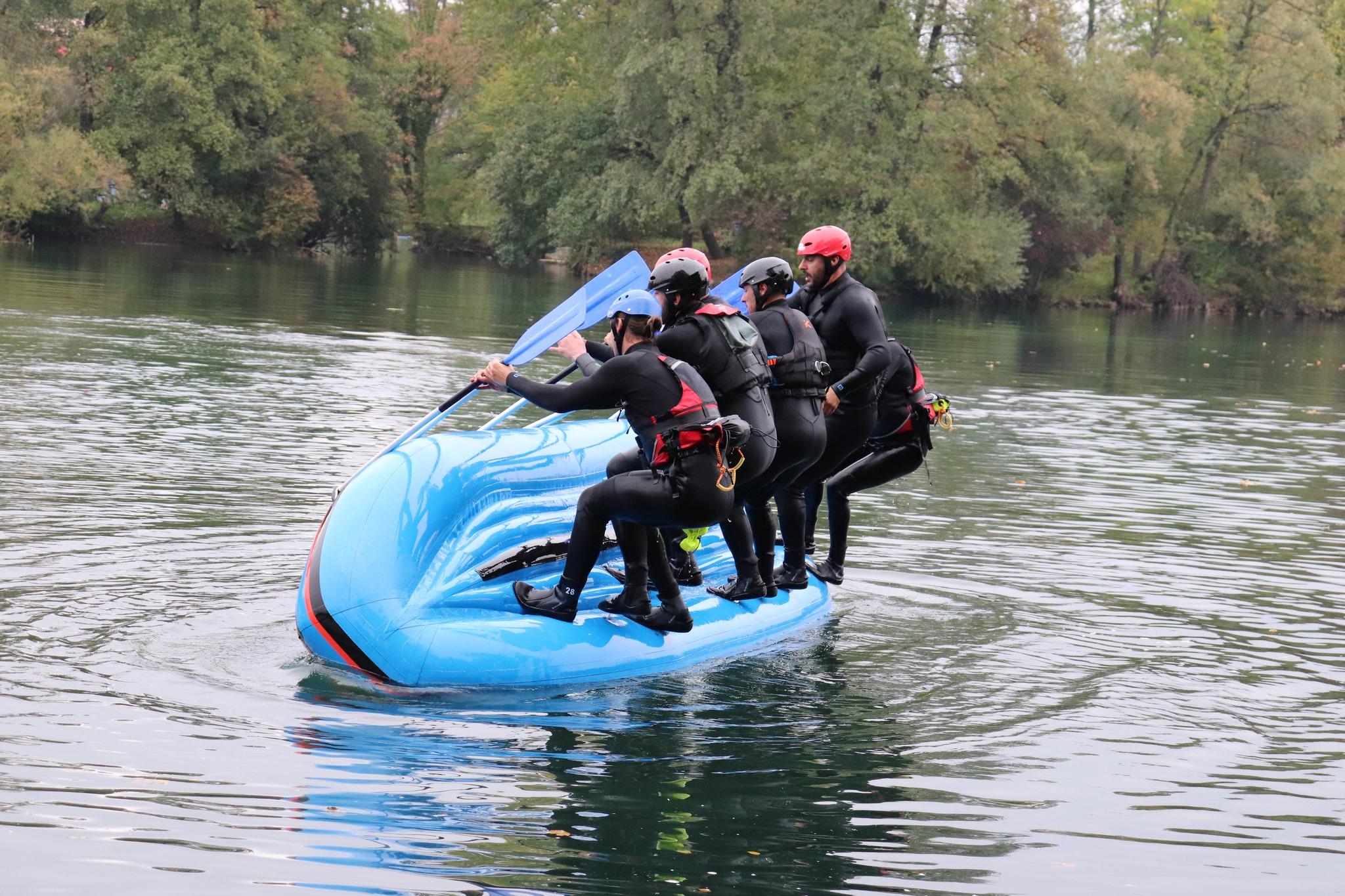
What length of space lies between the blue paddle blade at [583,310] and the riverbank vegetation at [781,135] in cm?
4060

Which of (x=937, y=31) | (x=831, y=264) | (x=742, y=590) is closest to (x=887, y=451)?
(x=831, y=264)

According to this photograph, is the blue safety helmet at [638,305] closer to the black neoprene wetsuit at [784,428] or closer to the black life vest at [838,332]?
the black neoprene wetsuit at [784,428]

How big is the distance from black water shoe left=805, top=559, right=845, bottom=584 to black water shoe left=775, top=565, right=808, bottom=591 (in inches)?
16.7

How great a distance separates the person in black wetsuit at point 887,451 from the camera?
10.4 m

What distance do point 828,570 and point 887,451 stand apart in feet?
2.96

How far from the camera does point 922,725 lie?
25.3ft

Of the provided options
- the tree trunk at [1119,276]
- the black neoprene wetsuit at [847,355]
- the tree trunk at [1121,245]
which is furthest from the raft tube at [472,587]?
the tree trunk at [1119,276]

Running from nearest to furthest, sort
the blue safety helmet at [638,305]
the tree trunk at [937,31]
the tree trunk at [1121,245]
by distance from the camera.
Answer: the blue safety helmet at [638,305], the tree trunk at [937,31], the tree trunk at [1121,245]

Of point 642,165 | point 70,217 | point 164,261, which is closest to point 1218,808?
point 164,261

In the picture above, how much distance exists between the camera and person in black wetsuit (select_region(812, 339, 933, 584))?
34.2 feet

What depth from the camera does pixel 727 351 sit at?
861 cm

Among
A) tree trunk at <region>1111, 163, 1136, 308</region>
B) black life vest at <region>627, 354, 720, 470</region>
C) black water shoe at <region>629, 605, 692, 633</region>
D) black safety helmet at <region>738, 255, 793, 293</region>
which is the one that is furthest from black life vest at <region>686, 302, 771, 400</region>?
tree trunk at <region>1111, 163, 1136, 308</region>

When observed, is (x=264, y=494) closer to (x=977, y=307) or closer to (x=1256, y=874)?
(x=1256, y=874)

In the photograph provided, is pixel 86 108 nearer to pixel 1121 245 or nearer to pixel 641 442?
pixel 1121 245
